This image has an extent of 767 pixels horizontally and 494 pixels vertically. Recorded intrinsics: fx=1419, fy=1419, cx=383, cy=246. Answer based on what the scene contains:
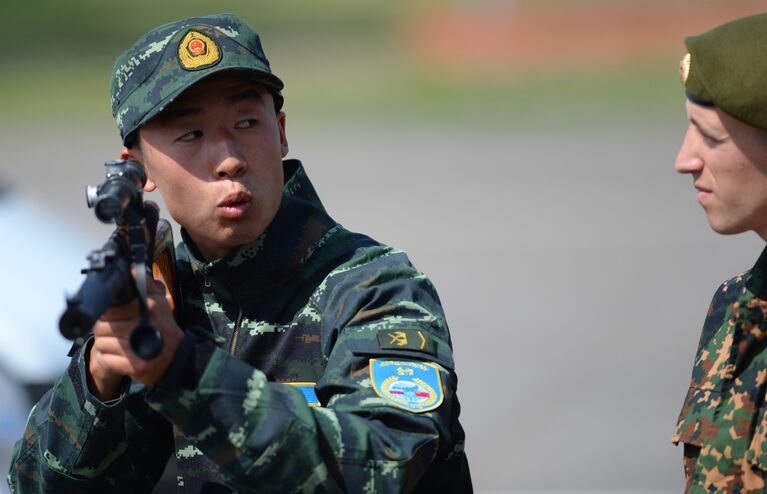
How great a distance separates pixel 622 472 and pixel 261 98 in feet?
15.0

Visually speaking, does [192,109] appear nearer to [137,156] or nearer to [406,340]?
[137,156]

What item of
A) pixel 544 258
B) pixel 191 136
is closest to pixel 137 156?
pixel 191 136

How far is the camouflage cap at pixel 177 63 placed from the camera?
311 cm

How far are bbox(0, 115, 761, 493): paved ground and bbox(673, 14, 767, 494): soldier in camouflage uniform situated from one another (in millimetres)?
4223

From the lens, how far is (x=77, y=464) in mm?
3080

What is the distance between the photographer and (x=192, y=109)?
10.5ft

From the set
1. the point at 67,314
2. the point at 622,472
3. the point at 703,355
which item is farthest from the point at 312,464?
the point at 622,472

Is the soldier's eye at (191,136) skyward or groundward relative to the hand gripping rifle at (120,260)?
skyward

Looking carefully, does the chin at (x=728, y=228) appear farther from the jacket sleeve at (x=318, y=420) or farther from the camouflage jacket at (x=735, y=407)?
the jacket sleeve at (x=318, y=420)

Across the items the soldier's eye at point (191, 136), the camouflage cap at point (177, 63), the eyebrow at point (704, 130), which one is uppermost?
the camouflage cap at point (177, 63)

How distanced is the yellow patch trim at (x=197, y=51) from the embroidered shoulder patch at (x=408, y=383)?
0.77m

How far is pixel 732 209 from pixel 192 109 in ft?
3.98

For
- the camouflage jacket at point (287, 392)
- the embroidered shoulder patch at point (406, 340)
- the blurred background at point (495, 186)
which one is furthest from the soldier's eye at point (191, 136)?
the blurred background at point (495, 186)

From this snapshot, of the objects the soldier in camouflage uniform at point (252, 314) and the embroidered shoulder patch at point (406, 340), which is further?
the embroidered shoulder patch at point (406, 340)
